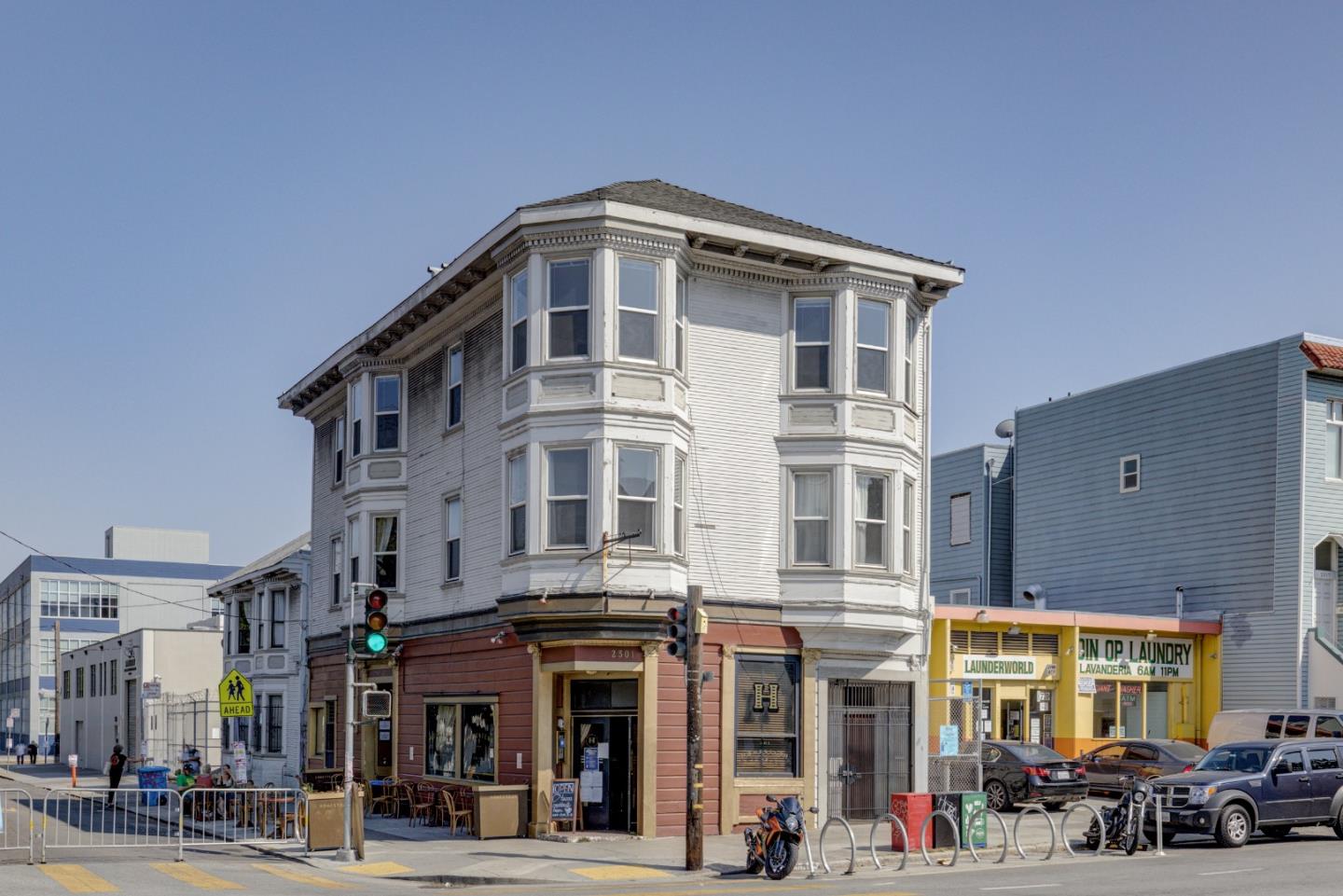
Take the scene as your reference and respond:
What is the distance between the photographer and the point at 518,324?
88.2 ft

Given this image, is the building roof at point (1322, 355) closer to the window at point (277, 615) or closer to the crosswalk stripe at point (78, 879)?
the crosswalk stripe at point (78, 879)

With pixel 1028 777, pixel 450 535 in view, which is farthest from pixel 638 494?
pixel 1028 777

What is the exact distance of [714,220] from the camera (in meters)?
26.5

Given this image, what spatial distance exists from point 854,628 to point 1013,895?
997 cm

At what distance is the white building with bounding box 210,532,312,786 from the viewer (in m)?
44.5

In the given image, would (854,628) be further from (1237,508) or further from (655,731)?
(1237,508)

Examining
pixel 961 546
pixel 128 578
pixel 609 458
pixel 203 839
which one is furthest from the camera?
pixel 128 578

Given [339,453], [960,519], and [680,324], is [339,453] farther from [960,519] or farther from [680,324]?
[960,519]

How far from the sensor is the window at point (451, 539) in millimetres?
30587

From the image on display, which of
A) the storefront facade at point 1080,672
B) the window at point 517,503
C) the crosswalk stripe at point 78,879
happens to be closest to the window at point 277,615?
the storefront facade at point 1080,672

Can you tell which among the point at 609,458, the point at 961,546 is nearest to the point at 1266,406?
the point at 961,546

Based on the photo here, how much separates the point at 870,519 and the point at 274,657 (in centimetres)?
2564

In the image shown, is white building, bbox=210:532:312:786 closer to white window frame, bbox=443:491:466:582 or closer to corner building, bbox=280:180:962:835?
white window frame, bbox=443:491:466:582

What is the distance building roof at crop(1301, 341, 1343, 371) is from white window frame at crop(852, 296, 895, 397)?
14319mm
